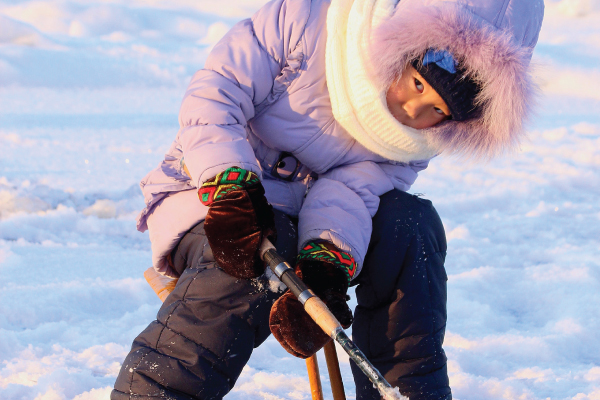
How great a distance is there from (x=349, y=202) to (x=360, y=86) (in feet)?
0.90

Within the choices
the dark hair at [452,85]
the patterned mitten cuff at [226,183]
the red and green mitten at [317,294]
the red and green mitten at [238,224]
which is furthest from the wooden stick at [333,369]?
the dark hair at [452,85]

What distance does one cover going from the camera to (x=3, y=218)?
3.00 m

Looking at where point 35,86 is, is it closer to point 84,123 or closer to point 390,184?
point 84,123

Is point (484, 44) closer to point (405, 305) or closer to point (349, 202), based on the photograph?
point (349, 202)

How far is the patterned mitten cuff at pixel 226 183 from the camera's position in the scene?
118 centimetres

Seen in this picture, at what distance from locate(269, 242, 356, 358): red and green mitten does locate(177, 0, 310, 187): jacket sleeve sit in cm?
23

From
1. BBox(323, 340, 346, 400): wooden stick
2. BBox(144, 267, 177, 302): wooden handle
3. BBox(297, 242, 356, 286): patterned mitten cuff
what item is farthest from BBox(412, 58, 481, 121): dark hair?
BBox(144, 267, 177, 302): wooden handle

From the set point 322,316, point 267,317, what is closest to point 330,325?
point 322,316

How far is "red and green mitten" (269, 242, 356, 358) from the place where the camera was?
113cm

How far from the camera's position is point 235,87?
130cm

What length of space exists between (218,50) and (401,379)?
2.89 ft

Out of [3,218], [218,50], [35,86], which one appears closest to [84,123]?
[35,86]

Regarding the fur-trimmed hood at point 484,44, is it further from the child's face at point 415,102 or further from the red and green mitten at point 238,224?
the red and green mitten at point 238,224

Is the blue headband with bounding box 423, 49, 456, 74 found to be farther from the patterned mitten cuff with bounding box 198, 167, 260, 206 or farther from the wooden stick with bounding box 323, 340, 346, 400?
the wooden stick with bounding box 323, 340, 346, 400
